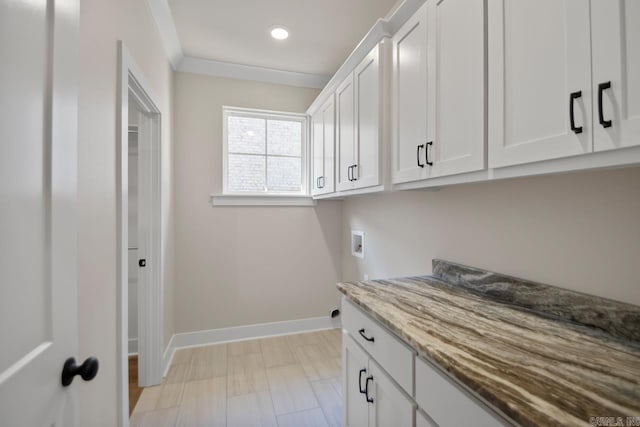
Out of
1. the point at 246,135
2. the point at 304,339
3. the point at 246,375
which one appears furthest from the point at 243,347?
the point at 246,135

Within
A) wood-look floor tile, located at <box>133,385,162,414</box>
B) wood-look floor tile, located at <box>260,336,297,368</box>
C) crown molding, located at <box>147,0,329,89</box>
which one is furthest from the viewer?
wood-look floor tile, located at <box>260,336,297,368</box>

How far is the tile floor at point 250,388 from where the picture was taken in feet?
5.72

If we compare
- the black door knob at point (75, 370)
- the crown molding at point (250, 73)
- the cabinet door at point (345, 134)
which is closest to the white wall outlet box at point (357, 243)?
the cabinet door at point (345, 134)

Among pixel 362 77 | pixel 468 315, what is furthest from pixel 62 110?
pixel 362 77

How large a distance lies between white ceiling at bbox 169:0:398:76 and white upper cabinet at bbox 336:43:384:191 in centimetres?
51

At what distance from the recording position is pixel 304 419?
173cm

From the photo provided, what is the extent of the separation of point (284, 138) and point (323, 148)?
2.39 feet

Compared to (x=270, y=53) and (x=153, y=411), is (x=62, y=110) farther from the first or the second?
(x=270, y=53)

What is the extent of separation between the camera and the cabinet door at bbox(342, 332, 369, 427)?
49.1 inches

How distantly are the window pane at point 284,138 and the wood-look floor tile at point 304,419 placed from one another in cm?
230

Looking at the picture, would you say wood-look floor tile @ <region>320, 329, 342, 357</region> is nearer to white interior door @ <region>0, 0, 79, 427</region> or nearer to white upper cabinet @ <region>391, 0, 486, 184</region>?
white upper cabinet @ <region>391, 0, 486, 184</region>

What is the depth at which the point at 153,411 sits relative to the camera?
5.92 feet

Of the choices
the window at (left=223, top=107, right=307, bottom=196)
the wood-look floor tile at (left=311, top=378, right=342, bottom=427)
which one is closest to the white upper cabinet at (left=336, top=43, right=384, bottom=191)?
the window at (left=223, top=107, right=307, bottom=196)

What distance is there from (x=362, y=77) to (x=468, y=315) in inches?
57.4
